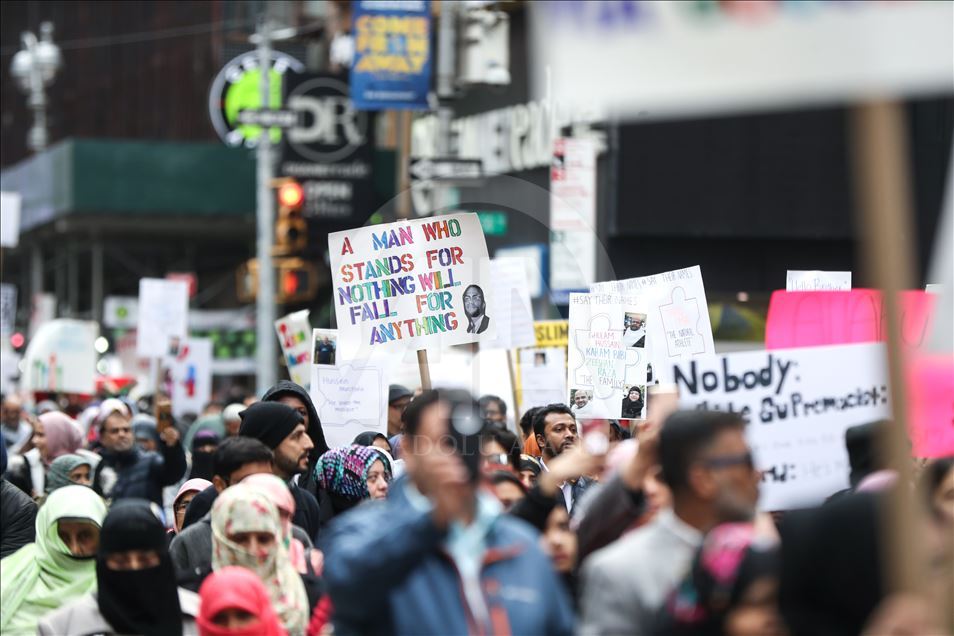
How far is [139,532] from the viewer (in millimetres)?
5648

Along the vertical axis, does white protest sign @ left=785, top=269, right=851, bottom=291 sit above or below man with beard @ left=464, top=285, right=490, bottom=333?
above

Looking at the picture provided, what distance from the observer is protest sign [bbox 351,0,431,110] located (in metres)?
22.3

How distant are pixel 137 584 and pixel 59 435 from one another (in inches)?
249

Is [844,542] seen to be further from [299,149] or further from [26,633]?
[299,149]

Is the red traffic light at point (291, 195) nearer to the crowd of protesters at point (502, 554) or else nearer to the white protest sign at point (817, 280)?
the white protest sign at point (817, 280)

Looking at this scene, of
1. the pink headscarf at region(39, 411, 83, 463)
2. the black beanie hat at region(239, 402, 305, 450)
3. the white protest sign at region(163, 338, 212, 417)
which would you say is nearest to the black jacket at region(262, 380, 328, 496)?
the black beanie hat at region(239, 402, 305, 450)

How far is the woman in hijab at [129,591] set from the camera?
5.58 meters

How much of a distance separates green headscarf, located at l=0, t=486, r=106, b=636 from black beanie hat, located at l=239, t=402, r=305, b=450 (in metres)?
0.97

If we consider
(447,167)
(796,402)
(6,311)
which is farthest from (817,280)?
(6,311)

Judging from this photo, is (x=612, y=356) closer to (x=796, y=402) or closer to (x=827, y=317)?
(x=827, y=317)

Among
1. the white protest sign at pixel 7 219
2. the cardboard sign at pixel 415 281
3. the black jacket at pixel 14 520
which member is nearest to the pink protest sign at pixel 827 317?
the cardboard sign at pixel 415 281

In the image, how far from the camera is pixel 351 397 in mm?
10508

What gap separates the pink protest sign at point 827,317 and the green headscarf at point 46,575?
2.81 meters

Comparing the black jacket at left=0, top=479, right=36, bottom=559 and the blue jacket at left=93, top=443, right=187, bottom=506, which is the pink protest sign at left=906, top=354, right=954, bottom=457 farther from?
the blue jacket at left=93, top=443, right=187, bottom=506
